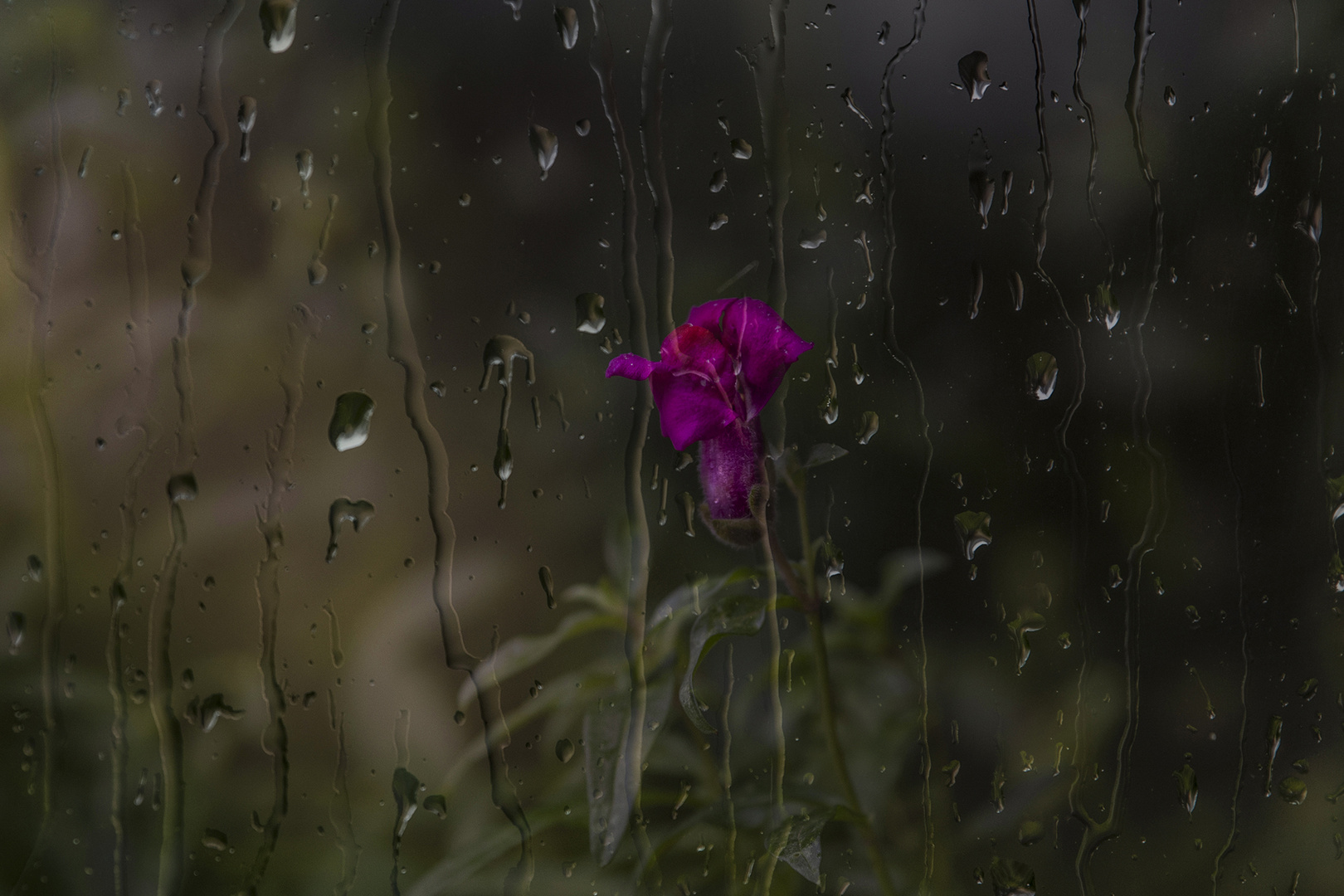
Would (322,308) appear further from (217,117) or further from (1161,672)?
(1161,672)

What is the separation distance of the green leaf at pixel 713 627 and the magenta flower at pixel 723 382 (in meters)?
0.04

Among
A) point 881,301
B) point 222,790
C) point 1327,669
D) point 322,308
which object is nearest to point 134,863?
point 222,790

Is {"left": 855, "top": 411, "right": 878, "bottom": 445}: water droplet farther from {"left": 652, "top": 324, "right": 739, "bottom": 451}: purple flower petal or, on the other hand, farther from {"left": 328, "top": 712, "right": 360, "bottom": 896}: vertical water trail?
{"left": 328, "top": 712, "right": 360, "bottom": 896}: vertical water trail

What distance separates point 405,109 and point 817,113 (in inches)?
7.4

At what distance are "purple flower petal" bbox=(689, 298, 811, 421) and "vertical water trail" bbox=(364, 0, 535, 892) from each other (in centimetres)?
13

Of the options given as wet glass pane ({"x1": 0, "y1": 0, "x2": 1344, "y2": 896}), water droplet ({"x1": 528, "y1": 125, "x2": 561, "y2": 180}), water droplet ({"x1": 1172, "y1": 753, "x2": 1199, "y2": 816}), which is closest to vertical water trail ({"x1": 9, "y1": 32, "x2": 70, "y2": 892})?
wet glass pane ({"x1": 0, "y1": 0, "x2": 1344, "y2": 896})

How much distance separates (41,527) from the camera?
0.36 m

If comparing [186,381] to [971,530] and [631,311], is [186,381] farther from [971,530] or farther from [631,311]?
[971,530]

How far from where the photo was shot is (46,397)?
36 cm

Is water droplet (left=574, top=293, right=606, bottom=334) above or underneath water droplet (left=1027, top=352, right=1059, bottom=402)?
above

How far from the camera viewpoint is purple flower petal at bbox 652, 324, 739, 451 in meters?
0.35

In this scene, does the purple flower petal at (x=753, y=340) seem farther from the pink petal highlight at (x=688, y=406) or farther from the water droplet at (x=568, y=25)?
the water droplet at (x=568, y=25)

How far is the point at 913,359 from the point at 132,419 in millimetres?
359

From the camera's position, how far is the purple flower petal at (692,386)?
0.35 meters
